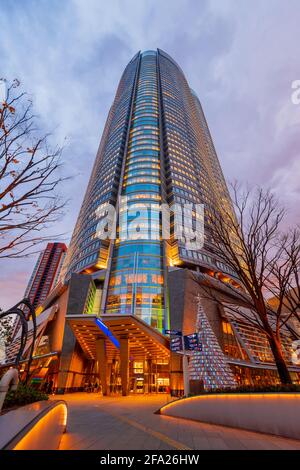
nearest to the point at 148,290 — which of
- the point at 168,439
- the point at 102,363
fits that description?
the point at 102,363

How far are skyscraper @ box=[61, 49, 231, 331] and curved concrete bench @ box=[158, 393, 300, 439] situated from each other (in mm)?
17198

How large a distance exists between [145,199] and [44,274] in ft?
403

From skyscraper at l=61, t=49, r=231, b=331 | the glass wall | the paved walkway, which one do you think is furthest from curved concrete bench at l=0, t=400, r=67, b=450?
the glass wall

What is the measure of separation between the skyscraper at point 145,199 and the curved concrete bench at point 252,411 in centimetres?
1720

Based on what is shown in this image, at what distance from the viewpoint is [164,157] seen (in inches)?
2611

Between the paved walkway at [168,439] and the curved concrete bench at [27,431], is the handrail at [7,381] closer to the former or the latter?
the curved concrete bench at [27,431]

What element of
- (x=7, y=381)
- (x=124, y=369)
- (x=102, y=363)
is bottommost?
(x=7, y=381)

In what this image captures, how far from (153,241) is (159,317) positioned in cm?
1541

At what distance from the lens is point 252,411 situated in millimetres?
7512

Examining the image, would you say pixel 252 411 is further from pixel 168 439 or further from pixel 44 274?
pixel 44 274

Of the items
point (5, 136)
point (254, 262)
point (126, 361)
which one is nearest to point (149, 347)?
point (126, 361)

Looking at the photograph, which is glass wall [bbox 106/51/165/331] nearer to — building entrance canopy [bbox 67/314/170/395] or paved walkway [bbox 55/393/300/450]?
building entrance canopy [bbox 67/314/170/395]

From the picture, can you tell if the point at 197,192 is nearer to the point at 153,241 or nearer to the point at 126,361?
the point at 153,241

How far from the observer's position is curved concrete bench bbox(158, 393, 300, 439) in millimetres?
6512
